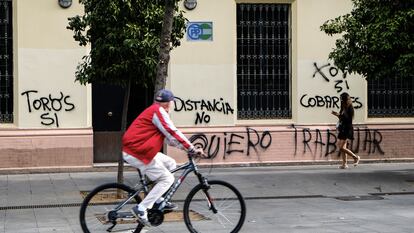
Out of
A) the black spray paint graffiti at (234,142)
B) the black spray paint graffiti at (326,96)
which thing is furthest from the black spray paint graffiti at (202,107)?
the black spray paint graffiti at (326,96)

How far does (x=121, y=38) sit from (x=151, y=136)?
11.8 feet

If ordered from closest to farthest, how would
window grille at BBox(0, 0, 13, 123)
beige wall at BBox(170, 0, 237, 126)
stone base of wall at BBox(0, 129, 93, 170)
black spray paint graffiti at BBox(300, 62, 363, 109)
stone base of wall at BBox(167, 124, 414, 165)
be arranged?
stone base of wall at BBox(0, 129, 93, 170) < window grille at BBox(0, 0, 13, 123) < beige wall at BBox(170, 0, 237, 126) < stone base of wall at BBox(167, 124, 414, 165) < black spray paint graffiti at BBox(300, 62, 363, 109)

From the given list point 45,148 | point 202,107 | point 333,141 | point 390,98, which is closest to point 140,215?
point 45,148

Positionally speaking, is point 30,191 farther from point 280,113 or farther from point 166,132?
point 280,113

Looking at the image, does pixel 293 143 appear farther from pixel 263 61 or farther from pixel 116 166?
pixel 116 166

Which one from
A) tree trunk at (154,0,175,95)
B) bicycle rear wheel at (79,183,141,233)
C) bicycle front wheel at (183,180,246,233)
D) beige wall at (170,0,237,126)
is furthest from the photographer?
beige wall at (170,0,237,126)

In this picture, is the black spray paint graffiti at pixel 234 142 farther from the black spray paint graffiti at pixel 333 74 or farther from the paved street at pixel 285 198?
the black spray paint graffiti at pixel 333 74

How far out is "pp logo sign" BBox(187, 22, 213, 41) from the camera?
1544cm

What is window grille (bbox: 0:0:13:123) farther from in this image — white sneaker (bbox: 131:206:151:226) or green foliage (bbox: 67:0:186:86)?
white sneaker (bbox: 131:206:151:226)

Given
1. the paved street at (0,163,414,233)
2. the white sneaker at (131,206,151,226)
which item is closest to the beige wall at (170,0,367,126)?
the paved street at (0,163,414,233)

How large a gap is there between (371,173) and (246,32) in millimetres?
4590

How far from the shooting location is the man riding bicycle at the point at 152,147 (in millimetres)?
7223

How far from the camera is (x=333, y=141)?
16.2 m

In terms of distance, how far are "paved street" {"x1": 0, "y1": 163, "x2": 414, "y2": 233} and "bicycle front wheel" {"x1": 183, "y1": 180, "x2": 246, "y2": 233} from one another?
0.65 m
